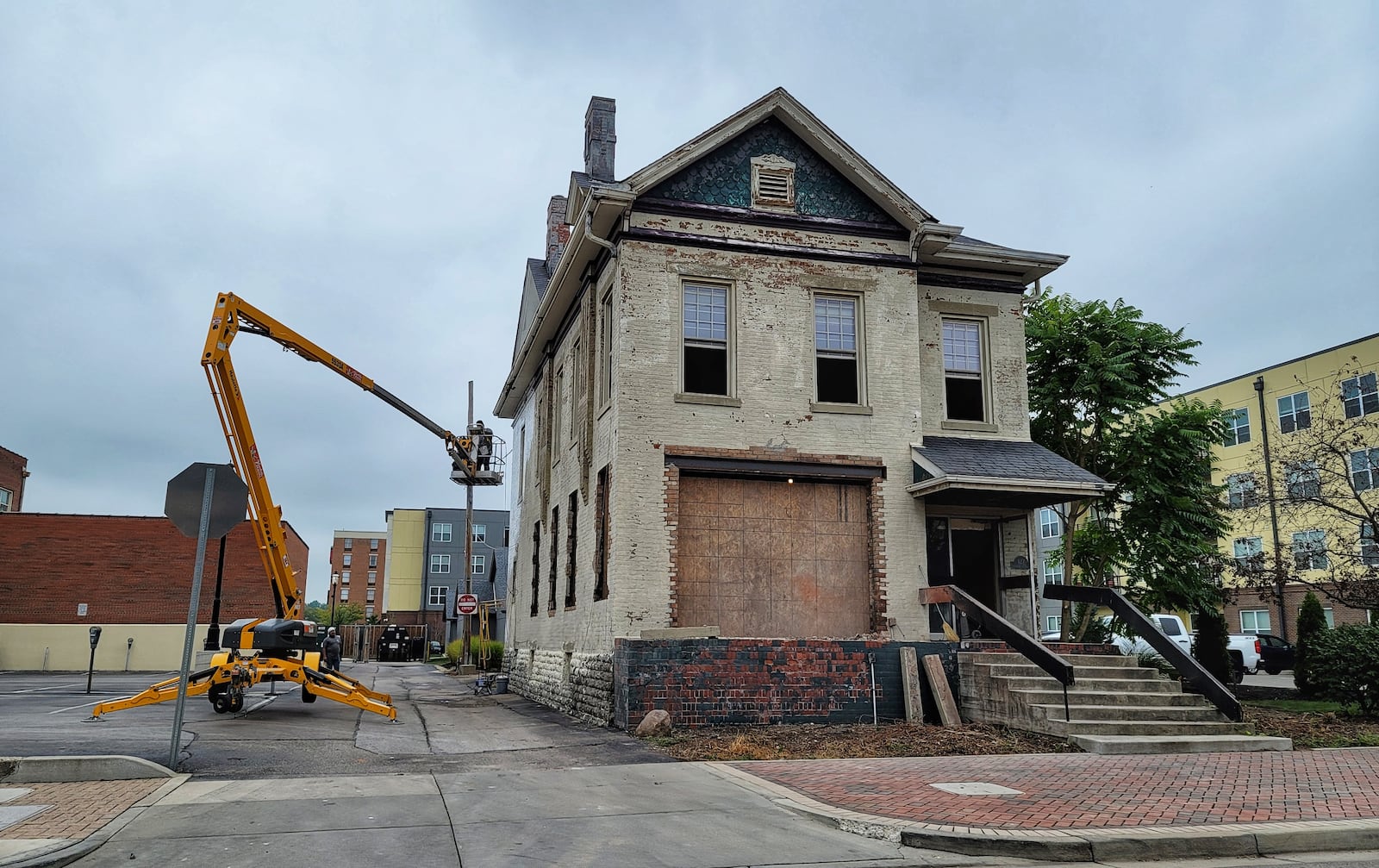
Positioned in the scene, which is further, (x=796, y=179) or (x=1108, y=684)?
(x=796, y=179)

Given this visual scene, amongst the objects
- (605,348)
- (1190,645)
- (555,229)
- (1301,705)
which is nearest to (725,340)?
(605,348)

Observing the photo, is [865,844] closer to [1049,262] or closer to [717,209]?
[717,209]

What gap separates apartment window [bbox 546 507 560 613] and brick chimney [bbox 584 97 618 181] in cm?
829

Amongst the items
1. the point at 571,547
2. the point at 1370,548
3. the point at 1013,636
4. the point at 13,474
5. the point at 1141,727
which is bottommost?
the point at 1141,727

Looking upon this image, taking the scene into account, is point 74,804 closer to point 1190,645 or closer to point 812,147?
point 812,147

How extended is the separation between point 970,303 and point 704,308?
17.1ft

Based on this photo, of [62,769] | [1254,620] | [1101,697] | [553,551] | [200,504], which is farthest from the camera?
[1254,620]

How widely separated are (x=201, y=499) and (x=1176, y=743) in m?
10.9

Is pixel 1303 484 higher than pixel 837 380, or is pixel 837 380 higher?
pixel 837 380

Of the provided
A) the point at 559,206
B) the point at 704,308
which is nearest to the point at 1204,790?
the point at 704,308

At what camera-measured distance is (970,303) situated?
704 inches

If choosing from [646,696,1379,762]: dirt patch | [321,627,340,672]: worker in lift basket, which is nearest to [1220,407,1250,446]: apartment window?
[646,696,1379,762]: dirt patch

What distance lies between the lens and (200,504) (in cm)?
927

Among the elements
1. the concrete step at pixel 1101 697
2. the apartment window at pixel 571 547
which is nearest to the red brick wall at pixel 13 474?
the apartment window at pixel 571 547
